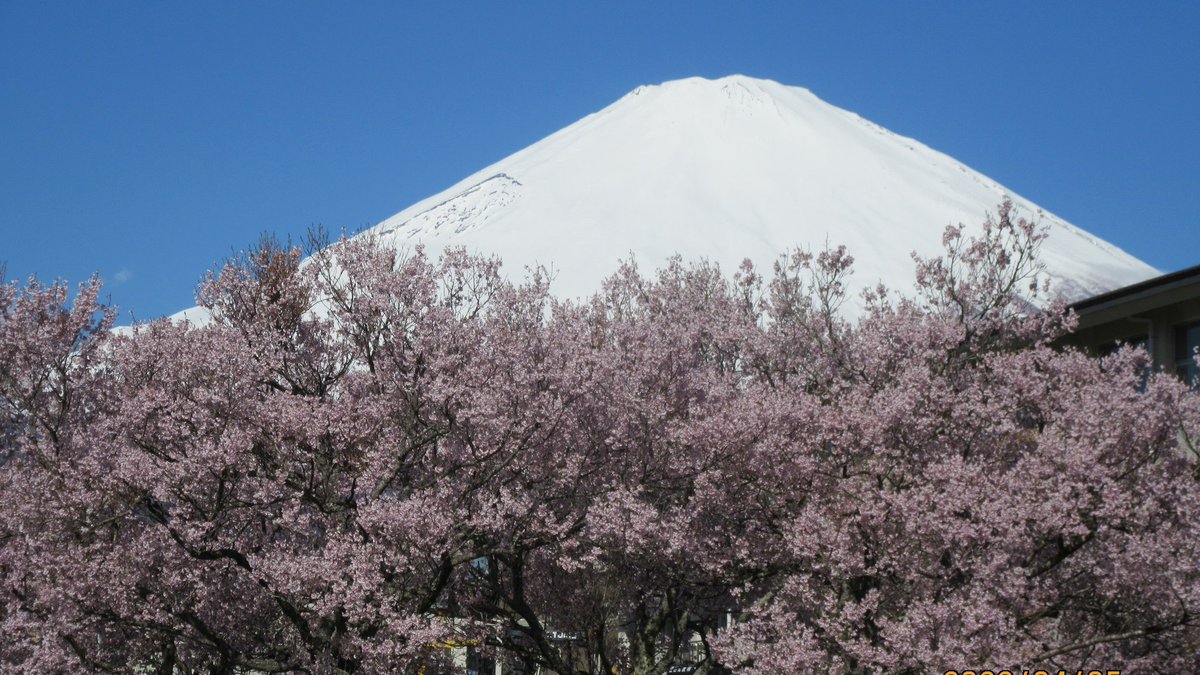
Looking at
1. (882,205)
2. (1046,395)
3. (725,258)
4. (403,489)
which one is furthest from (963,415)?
(882,205)

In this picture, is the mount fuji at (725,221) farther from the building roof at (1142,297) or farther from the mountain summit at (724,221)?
the building roof at (1142,297)

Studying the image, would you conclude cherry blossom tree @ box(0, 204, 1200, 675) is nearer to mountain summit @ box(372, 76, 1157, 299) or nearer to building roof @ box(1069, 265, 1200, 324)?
building roof @ box(1069, 265, 1200, 324)

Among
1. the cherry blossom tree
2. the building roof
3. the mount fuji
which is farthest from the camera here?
the mount fuji

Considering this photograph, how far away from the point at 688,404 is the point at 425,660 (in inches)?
290

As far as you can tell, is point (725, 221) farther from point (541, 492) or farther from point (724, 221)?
point (541, 492)

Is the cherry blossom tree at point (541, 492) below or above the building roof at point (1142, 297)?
below

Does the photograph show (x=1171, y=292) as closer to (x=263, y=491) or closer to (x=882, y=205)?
(x=263, y=491)

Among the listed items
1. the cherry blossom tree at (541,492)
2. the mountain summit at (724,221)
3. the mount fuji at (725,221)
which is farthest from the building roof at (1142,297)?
the mountain summit at (724,221)

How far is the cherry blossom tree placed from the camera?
1920 cm

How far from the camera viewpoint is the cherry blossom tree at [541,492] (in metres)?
19.2

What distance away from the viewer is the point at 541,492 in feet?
73.3

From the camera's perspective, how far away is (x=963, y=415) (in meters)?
21.2

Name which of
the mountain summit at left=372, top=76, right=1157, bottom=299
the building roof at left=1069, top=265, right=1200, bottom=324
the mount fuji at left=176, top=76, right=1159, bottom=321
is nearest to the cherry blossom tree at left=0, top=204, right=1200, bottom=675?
the building roof at left=1069, top=265, right=1200, bottom=324

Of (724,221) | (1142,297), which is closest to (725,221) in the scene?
(724,221)
